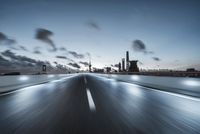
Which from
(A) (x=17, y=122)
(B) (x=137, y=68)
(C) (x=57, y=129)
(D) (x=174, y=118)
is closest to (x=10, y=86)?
(A) (x=17, y=122)

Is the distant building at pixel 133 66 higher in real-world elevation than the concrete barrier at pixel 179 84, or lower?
higher

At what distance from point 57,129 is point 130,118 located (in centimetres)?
199

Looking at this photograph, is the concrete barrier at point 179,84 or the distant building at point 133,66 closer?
the concrete barrier at point 179,84

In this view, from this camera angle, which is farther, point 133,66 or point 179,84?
point 133,66

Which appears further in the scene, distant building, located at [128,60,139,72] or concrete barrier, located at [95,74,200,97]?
distant building, located at [128,60,139,72]

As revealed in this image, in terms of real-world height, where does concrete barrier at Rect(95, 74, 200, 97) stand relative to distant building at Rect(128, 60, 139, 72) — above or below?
below

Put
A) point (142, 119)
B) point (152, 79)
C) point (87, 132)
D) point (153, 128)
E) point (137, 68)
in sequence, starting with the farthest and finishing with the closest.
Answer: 1. point (137, 68)
2. point (152, 79)
3. point (142, 119)
4. point (153, 128)
5. point (87, 132)

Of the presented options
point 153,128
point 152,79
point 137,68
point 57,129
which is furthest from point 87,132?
point 137,68

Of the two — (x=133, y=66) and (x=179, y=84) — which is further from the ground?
(x=133, y=66)

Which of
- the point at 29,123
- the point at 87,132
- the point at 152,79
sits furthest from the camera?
the point at 152,79

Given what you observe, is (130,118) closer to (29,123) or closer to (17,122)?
(29,123)

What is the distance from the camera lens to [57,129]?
3760 mm

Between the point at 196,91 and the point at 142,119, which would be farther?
the point at 196,91

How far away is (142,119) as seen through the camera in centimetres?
465
